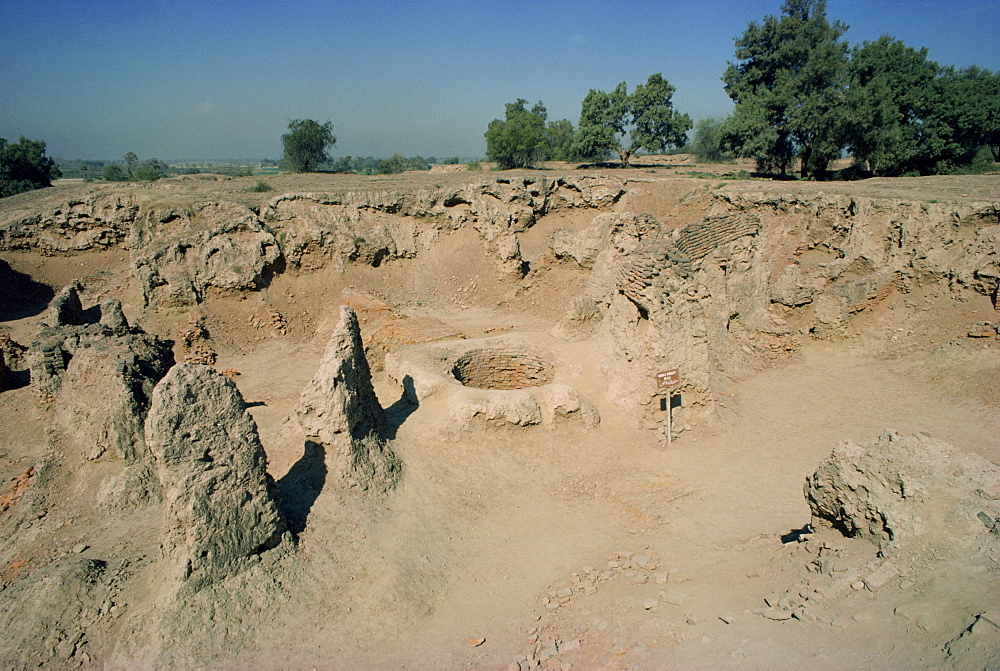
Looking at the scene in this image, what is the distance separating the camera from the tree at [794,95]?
26859 mm

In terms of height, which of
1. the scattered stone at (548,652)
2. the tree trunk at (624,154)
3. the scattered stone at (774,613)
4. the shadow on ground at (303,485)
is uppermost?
the tree trunk at (624,154)

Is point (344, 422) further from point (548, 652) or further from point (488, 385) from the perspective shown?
point (488, 385)

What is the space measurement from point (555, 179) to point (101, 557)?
2356 centimetres

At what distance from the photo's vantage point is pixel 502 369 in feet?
44.3

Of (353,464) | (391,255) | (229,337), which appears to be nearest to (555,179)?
(391,255)

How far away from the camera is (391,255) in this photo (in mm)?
21531

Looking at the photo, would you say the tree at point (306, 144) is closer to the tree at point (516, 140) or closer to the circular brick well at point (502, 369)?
the tree at point (516, 140)

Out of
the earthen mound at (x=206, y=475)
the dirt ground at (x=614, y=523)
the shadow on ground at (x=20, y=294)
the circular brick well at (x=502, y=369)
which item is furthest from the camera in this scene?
the shadow on ground at (x=20, y=294)

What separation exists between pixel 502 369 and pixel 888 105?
27053 millimetres

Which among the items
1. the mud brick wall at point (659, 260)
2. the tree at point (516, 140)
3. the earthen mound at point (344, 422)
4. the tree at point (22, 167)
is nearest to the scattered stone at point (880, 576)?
the earthen mound at point (344, 422)

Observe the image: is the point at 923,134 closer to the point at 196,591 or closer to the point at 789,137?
the point at 789,137

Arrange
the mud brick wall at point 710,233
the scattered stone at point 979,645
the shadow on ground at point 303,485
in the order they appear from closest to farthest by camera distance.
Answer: the scattered stone at point 979,645, the shadow on ground at point 303,485, the mud brick wall at point 710,233

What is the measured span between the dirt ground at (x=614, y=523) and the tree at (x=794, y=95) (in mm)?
11185

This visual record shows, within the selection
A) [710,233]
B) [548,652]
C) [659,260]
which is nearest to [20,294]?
[659,260]
